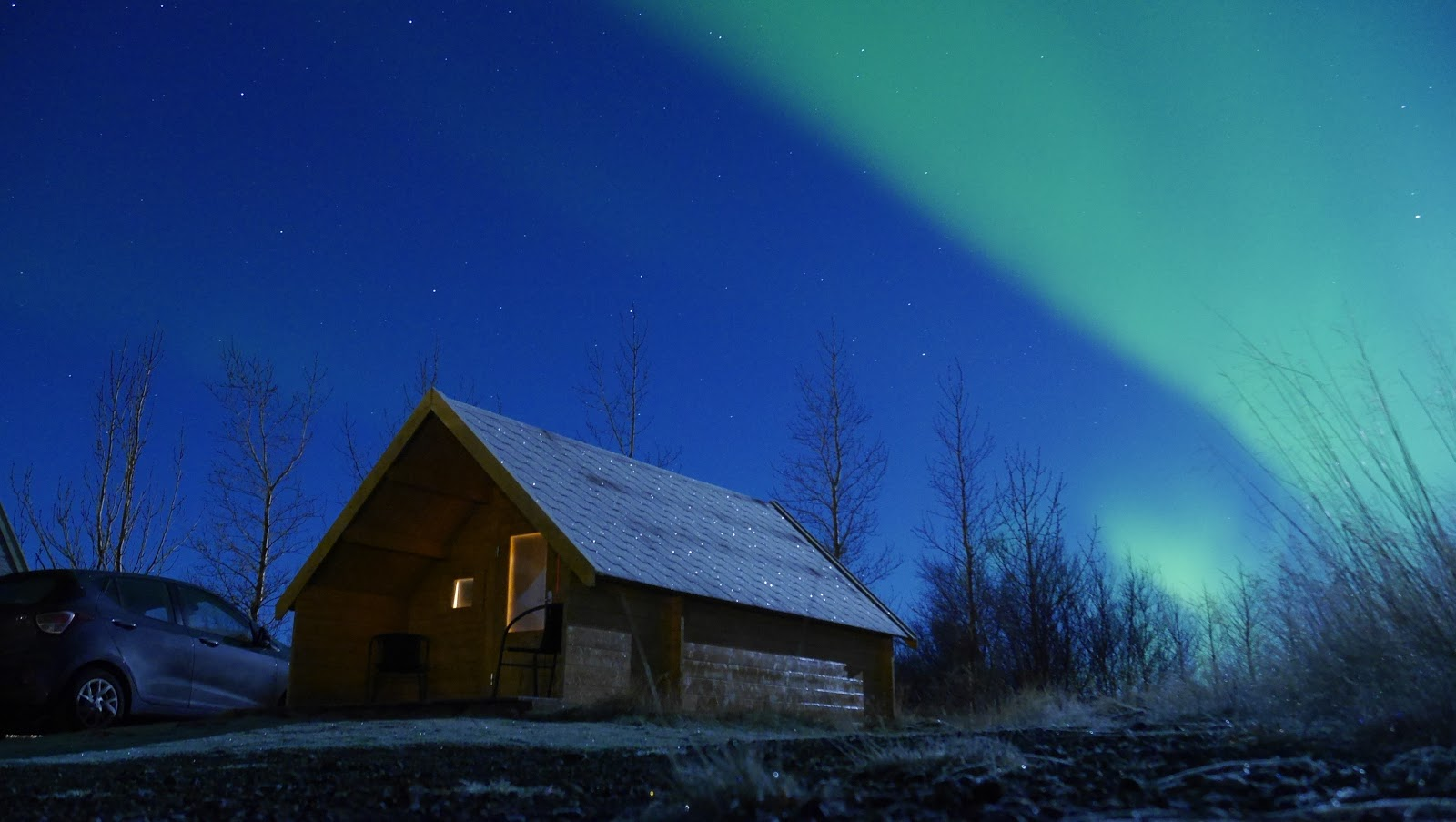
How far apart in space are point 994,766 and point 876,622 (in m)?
14.9

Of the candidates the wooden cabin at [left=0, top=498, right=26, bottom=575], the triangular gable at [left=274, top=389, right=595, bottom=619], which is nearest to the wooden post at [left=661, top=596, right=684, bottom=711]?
the triangular gable at [left=274, top=389, right=595, bottom=619]

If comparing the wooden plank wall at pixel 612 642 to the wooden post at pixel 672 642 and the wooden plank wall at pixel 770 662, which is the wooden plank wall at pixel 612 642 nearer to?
the wooden post at pixel 672 642

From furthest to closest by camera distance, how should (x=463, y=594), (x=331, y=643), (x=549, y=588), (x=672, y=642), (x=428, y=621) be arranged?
(x=428, y=621)
(x=463, y=594)
(x=549, y=588)
(x=331, y=643)
(x=672, y=642)

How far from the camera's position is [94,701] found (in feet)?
36.1

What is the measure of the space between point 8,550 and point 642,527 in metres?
17.4

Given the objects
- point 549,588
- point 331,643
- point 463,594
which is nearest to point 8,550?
point 331,643

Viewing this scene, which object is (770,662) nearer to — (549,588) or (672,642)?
(672,642)

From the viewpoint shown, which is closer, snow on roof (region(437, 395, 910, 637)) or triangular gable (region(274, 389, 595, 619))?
triangular gable (region(274, 389, 595, 619))

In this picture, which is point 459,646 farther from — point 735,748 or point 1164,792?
point 1164,792

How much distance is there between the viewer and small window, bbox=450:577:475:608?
1579 centimetres

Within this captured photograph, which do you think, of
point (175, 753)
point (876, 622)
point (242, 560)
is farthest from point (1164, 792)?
point (242, 560)

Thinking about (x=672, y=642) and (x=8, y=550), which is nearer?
(x=672, y=642)

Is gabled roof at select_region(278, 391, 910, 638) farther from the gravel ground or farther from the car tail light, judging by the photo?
the gravel ground

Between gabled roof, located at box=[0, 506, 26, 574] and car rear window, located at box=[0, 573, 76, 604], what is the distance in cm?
1519
